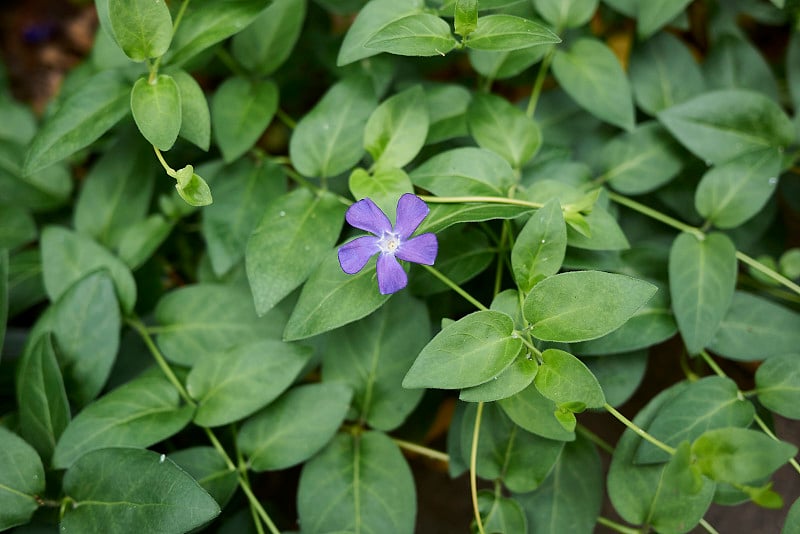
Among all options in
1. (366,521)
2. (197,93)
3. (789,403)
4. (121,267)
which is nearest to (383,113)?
(197,93)

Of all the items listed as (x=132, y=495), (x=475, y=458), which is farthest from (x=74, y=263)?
(x=475, y=458)

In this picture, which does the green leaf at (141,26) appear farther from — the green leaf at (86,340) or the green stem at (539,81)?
the green stem at (539,81)

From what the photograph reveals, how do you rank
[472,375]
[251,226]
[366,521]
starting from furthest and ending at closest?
[251,226] < [366,521] < [472,375]

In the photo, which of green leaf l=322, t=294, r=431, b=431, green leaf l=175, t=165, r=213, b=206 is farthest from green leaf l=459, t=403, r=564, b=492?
green leaf l=175, t=165, r=213, b=206

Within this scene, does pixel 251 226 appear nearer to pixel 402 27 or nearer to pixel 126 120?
pixel 126 120

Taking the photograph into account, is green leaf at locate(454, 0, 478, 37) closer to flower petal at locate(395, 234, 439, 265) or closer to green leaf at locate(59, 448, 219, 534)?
flower petal at locate(395, 234, 439, 265)

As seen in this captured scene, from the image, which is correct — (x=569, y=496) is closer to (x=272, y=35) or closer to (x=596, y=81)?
(x=596, y=81)
